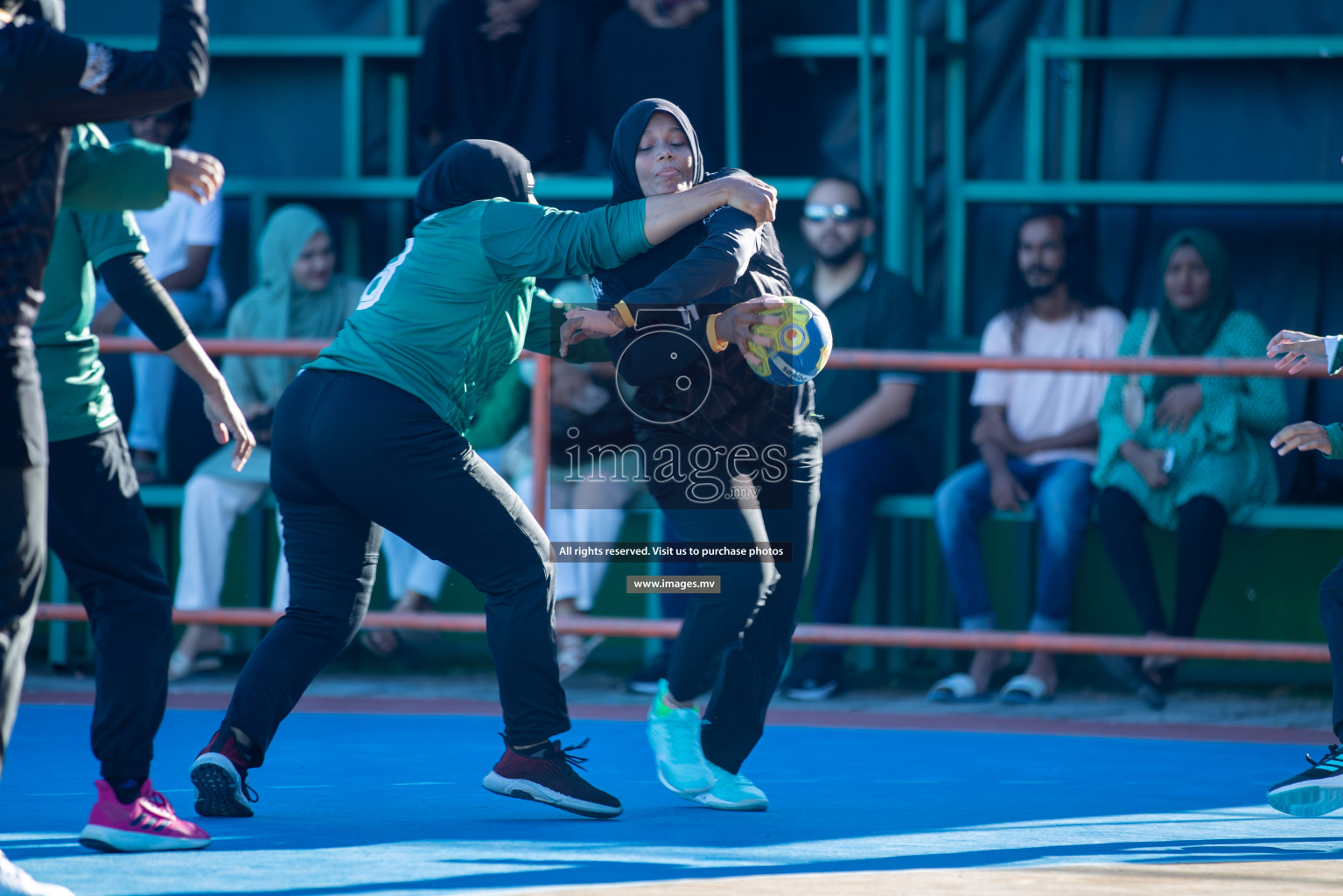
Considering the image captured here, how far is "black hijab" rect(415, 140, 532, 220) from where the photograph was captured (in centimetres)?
373

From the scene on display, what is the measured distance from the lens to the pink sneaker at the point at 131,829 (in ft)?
11.1

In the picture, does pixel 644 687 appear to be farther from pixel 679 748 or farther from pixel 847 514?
pixel 679 748

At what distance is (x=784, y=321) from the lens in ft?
12.7

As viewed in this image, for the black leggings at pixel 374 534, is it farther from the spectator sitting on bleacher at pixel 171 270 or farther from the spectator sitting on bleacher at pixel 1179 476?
the spectator sitting on bleacher at pixel 171 270

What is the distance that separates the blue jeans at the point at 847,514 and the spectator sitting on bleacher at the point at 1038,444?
257 mm

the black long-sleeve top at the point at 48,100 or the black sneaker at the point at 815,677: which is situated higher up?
the black long-sleeve top at the point at 48,100

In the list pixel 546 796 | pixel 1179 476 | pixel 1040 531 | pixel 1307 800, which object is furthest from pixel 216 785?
pixel 1179 476

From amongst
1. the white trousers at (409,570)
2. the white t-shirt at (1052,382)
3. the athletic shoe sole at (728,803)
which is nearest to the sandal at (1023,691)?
the white t-shirt at (1052,382)

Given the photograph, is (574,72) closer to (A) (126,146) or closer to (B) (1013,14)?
(B) (1013,14)

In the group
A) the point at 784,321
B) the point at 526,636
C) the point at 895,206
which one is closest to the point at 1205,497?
the point at 895,206

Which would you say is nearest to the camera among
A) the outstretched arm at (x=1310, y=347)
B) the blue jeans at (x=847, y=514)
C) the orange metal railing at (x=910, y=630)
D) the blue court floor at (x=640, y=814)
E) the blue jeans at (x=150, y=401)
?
the blue court floor at (x=640, y=814)

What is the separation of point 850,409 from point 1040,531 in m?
0.87

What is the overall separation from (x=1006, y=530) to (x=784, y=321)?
3.12 metres

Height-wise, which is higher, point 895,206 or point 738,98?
point 738,98
